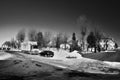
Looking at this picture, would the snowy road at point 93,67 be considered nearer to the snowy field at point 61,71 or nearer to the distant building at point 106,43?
the snowy field at point 61,71

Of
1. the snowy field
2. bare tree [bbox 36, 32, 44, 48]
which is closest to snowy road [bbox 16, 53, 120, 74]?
the snowy field

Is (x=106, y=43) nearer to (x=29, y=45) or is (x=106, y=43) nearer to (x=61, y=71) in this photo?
(x=29, y=45)

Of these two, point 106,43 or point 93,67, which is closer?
point 93,67

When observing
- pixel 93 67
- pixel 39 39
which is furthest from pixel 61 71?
pixel 39 39

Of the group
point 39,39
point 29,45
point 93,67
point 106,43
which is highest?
point 39,39

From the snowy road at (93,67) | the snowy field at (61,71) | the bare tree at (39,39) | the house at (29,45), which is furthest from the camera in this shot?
the bare tree at (39,39)

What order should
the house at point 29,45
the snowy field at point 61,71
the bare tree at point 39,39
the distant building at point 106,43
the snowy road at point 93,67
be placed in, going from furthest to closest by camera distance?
the bare tree at point 39,39
the house at point 29,45
the distant building at point 106,43
the snowy road at point 93,67
the snowy field at point 61,71

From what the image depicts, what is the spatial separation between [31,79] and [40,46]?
9709 cm

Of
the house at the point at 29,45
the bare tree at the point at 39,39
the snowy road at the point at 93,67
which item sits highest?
the bare tree at the point at 39,39

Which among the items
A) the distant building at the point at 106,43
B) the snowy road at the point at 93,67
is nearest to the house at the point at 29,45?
the distant building at the point at 106,43

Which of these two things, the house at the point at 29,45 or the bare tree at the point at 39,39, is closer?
the house at the point at 29,45

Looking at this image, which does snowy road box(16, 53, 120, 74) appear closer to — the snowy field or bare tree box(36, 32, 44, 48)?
the snowy field

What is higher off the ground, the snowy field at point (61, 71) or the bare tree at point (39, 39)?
the bare tree at point (39, 39)

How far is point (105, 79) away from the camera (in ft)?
32.0
